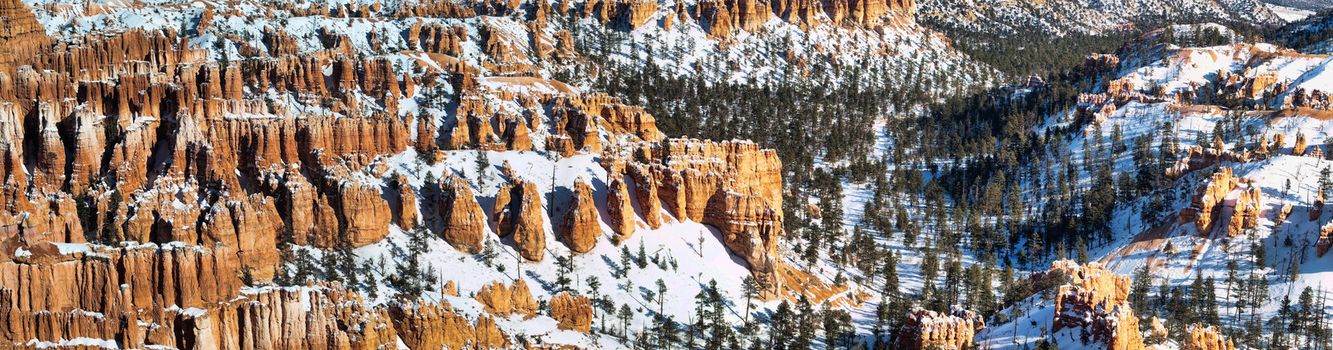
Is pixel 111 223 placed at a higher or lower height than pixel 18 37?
lower

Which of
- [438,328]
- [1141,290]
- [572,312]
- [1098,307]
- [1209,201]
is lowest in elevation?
[1141,290]

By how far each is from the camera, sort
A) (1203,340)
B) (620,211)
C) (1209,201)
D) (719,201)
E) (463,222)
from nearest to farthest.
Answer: (1203,340), (463,222), (620,211), (719,201), (1209,201)

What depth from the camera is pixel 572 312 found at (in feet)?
391

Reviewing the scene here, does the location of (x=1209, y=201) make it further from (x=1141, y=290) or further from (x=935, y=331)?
(x=935, y=331)

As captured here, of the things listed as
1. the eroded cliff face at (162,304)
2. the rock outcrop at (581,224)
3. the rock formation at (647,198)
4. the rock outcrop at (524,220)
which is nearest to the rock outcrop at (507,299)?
the rock outcrop at (524,220)

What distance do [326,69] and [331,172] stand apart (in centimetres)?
3382

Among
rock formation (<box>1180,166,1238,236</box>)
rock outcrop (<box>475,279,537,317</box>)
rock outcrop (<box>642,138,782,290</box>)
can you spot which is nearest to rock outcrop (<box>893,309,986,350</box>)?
rock outcrop (<box>642,138,782,290</box>)

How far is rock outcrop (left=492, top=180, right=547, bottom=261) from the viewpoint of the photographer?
130125mm

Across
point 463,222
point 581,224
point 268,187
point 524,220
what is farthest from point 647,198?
point 268,187

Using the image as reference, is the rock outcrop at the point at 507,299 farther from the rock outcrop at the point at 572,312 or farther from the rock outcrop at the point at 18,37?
the rock outcrop at the point at 18,37

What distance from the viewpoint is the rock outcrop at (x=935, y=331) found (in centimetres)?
11306

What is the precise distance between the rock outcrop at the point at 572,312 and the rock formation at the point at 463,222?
507 inches

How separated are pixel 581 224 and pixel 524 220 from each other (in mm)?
5548

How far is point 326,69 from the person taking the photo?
160m
